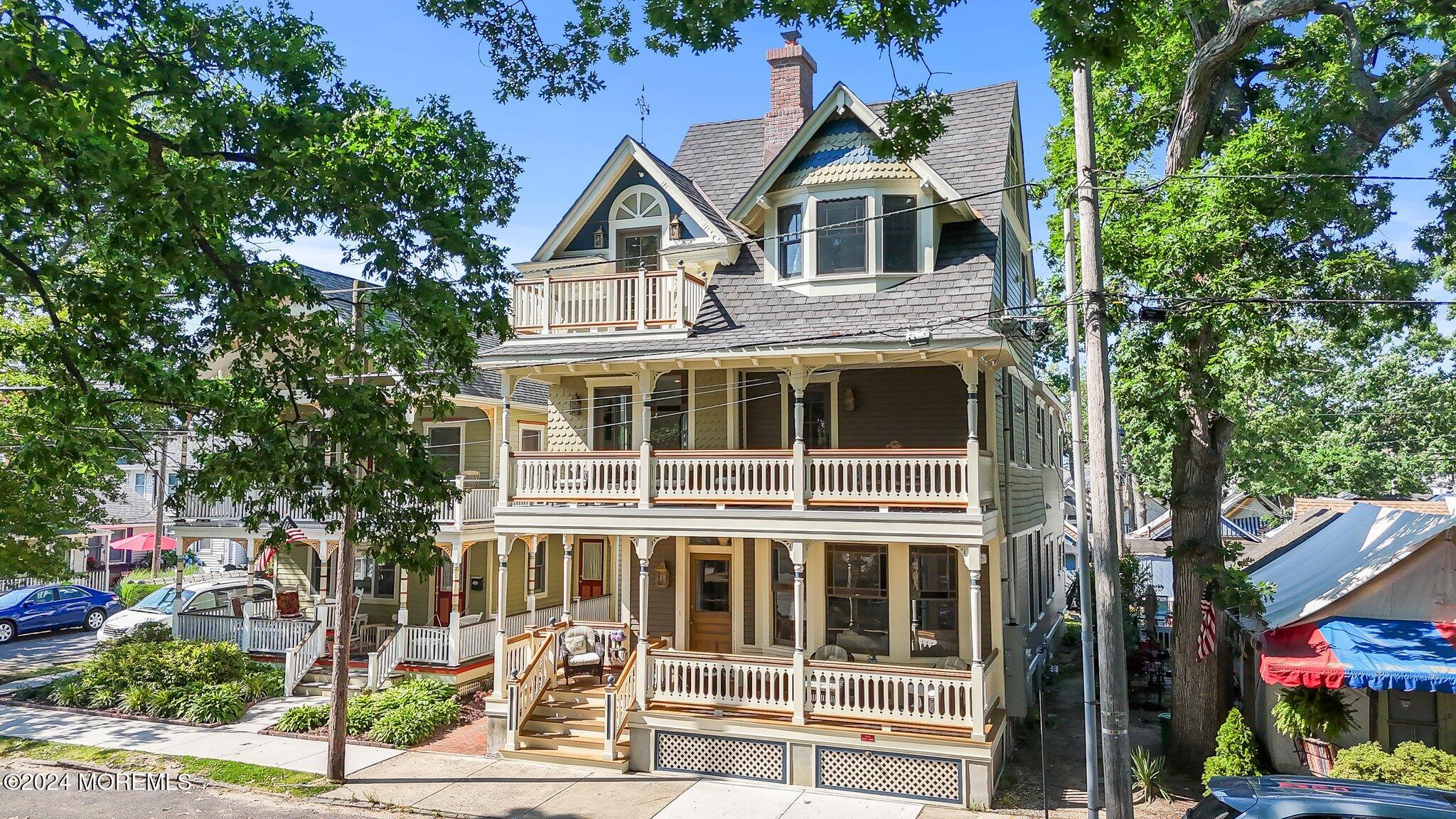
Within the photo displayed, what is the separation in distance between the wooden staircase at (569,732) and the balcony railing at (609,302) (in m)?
6.42

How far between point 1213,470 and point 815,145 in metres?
8.43

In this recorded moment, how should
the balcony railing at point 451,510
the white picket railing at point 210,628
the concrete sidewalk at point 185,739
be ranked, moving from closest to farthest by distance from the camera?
the concrete sidewalk at point 185,739 → the balcony railing at point 451,510 → the white picket railing at point 210,628

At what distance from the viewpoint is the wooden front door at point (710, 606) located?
16906 millimetres

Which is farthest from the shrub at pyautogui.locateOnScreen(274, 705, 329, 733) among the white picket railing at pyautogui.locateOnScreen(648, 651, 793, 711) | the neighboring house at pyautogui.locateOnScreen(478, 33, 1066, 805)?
the white picket railing at pyautogui.locateOnScreen(648, 651, 793, 711)

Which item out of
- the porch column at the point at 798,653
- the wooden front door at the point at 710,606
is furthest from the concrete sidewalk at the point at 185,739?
the porch column at the point at 798,653

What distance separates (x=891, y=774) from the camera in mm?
13141

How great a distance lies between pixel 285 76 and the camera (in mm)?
8133

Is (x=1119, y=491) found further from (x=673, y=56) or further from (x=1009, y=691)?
(x=673, y=56)

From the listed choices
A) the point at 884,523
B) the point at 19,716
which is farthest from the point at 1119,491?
the point at 19,716

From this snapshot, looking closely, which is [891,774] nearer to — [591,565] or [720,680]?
[720,680]

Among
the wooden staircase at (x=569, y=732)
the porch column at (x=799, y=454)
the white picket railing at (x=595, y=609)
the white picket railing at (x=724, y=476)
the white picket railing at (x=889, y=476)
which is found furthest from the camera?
the white picket railing at (x=595, y=609)

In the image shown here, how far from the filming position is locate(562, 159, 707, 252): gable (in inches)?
675

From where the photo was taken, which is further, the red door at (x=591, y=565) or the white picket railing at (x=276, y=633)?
the red door at (x=591, y=565)

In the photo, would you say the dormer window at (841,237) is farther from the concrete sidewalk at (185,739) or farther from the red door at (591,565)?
the concrete sidewalk at (185,739)
